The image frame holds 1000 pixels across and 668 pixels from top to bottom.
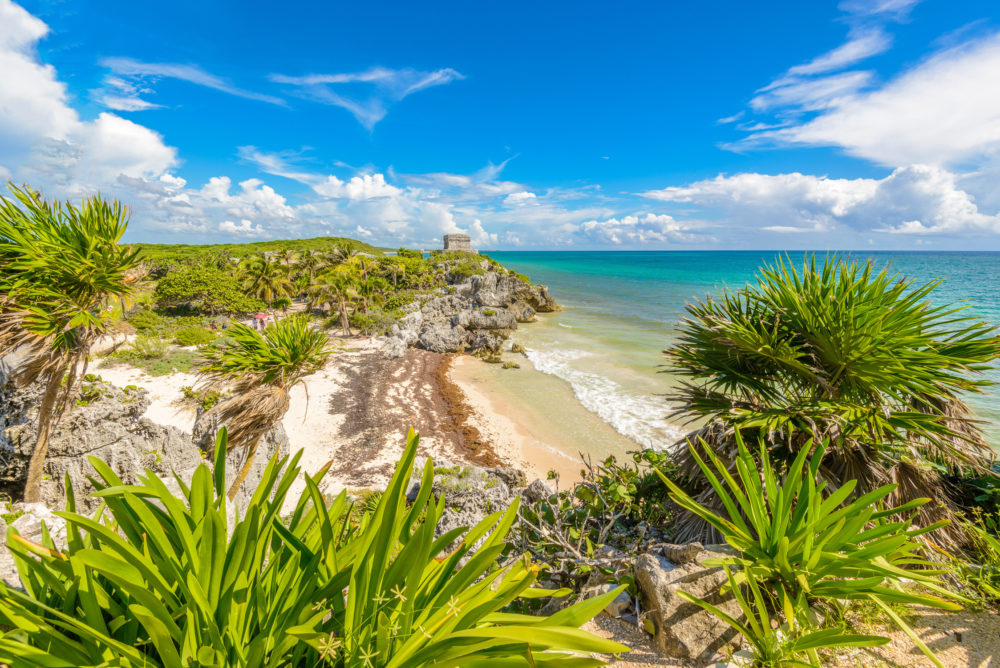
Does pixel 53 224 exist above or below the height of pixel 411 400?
above

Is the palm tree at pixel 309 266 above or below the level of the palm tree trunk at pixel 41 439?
above

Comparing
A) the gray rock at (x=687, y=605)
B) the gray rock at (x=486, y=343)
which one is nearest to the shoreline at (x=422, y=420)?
the gray rock at (x=486, y=343)

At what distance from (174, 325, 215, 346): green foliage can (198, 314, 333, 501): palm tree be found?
1709cm

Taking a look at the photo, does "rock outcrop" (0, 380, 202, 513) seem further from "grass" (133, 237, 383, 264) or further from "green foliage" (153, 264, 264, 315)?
"grass" (133, 237, 383, 264)

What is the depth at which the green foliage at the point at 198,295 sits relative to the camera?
25.9m

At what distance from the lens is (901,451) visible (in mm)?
3418

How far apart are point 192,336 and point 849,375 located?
2551cm

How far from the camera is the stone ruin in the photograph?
84.2 m

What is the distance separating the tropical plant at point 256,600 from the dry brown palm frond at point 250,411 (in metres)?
4.28

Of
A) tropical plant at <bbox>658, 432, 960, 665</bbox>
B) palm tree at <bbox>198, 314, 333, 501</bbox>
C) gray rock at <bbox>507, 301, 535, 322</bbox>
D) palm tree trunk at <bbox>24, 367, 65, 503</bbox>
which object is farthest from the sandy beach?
gray rock at <bbox>507, 301, 535, 322</bbox>

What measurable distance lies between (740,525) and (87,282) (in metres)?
7.73

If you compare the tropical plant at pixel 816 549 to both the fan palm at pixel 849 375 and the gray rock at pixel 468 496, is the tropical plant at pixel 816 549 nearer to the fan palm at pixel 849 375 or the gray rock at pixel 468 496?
the fan palm at pixel 849 375

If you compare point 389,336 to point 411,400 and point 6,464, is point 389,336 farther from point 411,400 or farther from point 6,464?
point 6,464

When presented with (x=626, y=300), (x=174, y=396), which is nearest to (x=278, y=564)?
(x=174, y=396)
